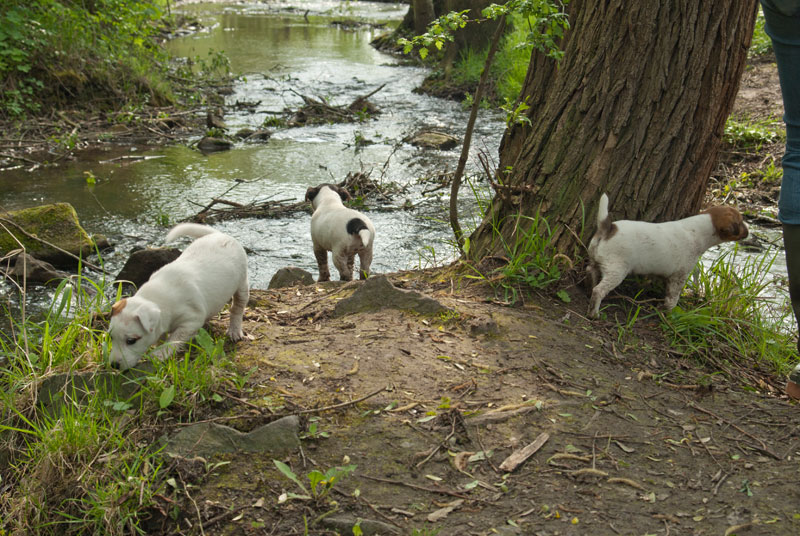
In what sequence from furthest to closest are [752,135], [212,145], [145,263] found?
[212,145] < [752,135] < [145,263]

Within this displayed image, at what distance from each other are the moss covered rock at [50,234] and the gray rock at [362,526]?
4987mm

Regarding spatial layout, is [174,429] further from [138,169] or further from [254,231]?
[138,169]

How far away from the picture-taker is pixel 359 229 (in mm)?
5684

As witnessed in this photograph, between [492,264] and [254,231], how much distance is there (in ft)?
12.3

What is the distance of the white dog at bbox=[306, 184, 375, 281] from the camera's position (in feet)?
18.8


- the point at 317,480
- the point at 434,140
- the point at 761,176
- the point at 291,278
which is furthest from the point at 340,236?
the point at 761,176

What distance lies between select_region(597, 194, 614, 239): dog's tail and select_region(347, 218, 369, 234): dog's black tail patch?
212 centimetres

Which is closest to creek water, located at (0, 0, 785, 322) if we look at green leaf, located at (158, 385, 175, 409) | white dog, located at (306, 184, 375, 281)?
white dog, located at (306, 184, 375, 281)

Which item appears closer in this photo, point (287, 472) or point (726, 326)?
point (287, 472)

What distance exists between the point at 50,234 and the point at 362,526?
18.0 ft

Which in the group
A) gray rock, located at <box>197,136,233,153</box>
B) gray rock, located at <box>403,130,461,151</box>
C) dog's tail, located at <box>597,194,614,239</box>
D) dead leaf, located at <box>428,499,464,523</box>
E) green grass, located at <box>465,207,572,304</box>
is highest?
dog's tail, located at <box>597,194,614,239</box>

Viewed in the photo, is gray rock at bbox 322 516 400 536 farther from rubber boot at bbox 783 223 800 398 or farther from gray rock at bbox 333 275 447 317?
rubber boot at bbox 783 223 800 398

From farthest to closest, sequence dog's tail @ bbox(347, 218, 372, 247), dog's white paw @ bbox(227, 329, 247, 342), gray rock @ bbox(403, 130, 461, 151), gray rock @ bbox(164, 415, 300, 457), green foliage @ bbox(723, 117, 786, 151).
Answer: gray rock @ bbox(403, 130, 461, 151), green foliage @ bbox(723, 117, 786, 151), dog's tail @ bbox(347, 218, 372, 247), dog's white paw @ bbox(227, 329, 247, 342), gray rock @ bbox(164, 415, 300, 457)

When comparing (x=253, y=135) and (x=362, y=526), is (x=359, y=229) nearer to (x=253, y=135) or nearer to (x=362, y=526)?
(x=362, y=526)
